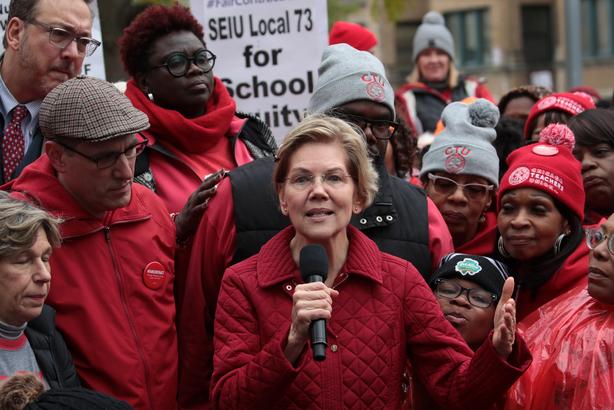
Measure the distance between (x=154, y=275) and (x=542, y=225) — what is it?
1837 millimetres

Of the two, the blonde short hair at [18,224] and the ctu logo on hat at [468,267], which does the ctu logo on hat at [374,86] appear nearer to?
the ctu logo on hat at [468,267]

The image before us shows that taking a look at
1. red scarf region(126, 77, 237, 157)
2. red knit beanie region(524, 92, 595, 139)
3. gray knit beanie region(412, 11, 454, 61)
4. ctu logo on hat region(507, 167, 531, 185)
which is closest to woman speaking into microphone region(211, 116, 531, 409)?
red scarf region(126, 77, 237, 157)

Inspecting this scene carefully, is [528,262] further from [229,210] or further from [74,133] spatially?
[74,133]

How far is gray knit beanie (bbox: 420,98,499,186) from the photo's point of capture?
19.2 ft

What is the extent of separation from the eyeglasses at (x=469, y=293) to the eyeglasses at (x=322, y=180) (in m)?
0.85

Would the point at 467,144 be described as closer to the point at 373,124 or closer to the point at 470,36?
the point at 373,124

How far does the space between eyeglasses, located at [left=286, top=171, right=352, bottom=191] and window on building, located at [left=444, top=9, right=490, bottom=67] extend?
136 feet

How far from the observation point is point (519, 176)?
534 cm

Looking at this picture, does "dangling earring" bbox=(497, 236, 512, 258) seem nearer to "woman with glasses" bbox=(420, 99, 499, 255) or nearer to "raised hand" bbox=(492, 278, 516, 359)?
"woman with glasses" bbox=(420, 99, 499, 255)

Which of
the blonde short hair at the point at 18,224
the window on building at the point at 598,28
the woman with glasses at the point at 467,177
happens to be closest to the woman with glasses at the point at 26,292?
the blonde short hair at the point at 18,224

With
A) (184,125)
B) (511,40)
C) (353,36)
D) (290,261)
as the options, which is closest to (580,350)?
(290,261)

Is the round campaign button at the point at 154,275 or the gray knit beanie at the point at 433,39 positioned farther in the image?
the gray knit beanie at the point at 433,39

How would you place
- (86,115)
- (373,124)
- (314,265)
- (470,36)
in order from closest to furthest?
(314,265) → (86,115) → (373,124) → (470,36)

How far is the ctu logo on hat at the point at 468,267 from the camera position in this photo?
4859 millimetres
